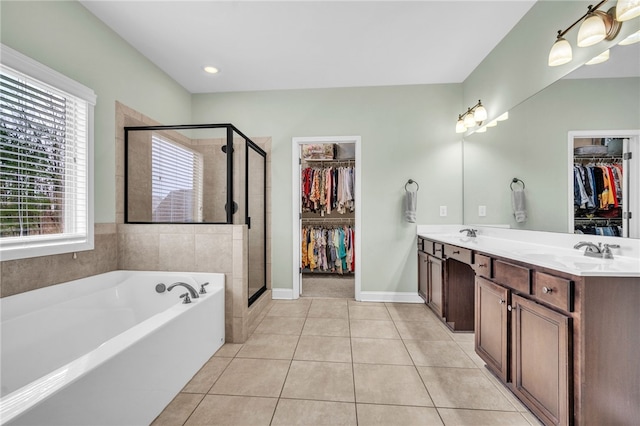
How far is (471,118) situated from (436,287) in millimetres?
1837

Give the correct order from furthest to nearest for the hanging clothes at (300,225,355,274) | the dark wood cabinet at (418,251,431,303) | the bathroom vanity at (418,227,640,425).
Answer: the hanging clothes at (300,225,355,274) → the dark wood cabinet at (418,251,431,303) → the bathroom vanity at (418,227,640,425)

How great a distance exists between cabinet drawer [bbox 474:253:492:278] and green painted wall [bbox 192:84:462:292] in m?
1.34

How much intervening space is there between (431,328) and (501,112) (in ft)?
7.00

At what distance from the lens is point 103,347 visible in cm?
123

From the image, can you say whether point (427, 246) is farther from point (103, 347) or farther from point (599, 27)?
point (103, 347)

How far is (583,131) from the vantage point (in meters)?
1.62

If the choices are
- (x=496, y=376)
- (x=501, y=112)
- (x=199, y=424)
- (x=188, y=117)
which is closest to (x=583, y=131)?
(x=501, y=112)

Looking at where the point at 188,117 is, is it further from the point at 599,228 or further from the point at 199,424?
the point at 599,228

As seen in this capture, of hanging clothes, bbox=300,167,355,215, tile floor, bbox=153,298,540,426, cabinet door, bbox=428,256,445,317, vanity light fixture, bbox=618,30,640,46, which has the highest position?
vanity light fixture, bbox=618,30,640,46

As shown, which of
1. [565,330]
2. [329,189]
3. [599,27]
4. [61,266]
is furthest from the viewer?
[329,189]

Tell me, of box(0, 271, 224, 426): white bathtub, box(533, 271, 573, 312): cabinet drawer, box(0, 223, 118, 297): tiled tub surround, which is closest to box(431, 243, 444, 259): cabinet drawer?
box(533, 271, 573, 312): cabinet drawer

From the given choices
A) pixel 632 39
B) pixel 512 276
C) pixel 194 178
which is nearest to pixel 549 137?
pixel 632 39

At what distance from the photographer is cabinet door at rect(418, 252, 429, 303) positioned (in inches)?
113

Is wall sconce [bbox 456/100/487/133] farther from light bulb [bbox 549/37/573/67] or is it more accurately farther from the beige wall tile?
the beige wall tile
